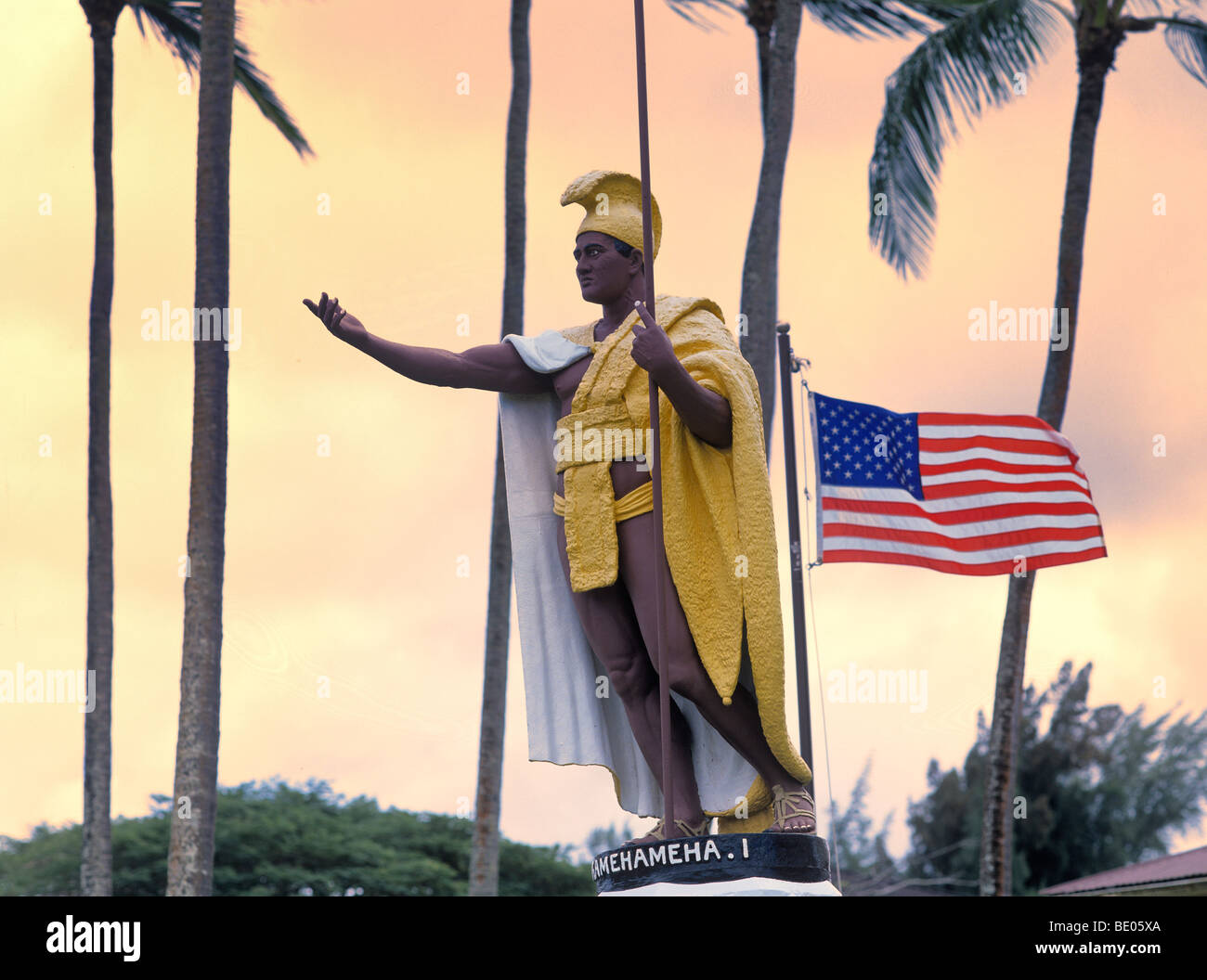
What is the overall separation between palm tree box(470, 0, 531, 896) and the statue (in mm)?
7839

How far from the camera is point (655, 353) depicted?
18.8 ft

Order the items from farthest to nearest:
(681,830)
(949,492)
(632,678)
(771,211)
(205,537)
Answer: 1. (771,211)
2. (949,492)
3. (205,537)
4. (632,678)
5. (681,830)

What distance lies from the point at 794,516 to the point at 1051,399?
15.0 feet

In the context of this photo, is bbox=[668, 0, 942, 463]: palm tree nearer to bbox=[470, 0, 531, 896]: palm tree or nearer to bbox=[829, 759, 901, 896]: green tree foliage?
bbox=[470, 0, 531, 896]: palm tree

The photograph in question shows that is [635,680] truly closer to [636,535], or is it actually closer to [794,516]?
[636,535]

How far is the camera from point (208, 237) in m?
12.5

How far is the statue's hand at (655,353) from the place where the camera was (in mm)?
5746

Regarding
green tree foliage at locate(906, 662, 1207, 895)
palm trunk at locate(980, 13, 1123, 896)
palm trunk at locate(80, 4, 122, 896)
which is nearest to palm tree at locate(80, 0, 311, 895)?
palm trunk at locate(80, 4, 122, 896)

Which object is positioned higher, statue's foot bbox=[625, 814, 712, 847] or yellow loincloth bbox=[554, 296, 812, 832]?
yellow loincloth bbox=[554, 296, 812, 832]

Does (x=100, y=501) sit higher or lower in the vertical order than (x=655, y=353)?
higher

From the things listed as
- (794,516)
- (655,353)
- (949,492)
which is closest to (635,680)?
(655,353)

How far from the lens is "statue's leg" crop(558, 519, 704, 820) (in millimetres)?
6293

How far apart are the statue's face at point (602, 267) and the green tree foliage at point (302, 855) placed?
13194mm
